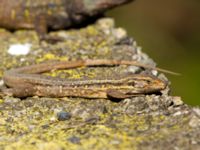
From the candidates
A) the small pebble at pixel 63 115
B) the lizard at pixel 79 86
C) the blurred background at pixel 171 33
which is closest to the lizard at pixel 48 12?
the lizard at pixel 79 86

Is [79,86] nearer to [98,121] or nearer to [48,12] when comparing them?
[98,121]

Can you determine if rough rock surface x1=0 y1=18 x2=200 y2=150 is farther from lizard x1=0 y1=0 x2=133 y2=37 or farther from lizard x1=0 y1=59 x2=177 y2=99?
lizard x1=0 y1=0 x2=133 y2=37

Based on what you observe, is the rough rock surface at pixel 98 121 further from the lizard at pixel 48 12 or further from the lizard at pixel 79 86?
the lizard at pixel 48 12

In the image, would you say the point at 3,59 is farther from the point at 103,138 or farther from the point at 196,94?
the point at 196,94

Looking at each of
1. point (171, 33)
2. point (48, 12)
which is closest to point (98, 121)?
point (48, 12)

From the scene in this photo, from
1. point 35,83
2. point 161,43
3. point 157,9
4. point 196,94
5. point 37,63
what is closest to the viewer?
point 35,83

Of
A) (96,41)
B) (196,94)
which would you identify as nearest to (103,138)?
(96,41)

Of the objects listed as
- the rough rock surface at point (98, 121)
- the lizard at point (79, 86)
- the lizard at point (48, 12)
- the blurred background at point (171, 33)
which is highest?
the blurred background at point (171, 33)
